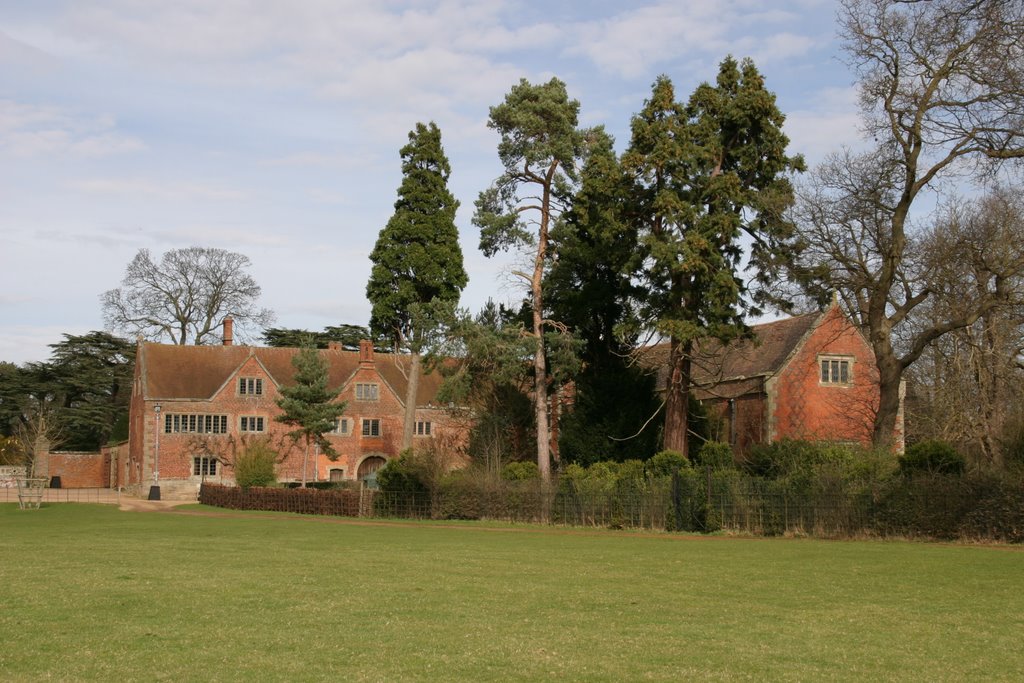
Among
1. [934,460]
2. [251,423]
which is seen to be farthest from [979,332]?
[251,423]

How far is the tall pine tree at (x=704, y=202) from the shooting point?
3384 centimetres

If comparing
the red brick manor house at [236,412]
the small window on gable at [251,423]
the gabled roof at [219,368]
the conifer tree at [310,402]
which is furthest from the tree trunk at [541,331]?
the small window on gable at [251,423]

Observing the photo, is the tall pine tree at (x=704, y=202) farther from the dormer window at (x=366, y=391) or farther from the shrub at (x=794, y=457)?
the dormer window at (x=366, y=391)

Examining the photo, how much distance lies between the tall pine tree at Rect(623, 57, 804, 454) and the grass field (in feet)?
42.3

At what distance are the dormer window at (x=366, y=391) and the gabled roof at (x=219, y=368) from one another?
0.90m

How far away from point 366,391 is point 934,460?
46379 millimetres

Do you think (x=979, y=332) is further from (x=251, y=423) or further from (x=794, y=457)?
(x=251, y=423)

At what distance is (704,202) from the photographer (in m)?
35.1

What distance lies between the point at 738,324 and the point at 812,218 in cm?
504

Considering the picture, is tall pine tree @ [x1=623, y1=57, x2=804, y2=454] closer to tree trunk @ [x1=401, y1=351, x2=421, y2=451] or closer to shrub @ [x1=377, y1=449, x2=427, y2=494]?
shrub @ [x1=377, y1=449, x2=427, y2=494]

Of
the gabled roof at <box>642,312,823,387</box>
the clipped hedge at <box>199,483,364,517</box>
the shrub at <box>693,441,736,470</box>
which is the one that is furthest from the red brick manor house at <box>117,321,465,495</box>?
the shrub at <box>693,441,736,470</box>

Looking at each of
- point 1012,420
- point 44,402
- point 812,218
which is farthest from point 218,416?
point 1012,420

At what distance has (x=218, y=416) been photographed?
63688 mm

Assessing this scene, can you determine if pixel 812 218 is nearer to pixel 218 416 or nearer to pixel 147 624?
pixel 147 624
